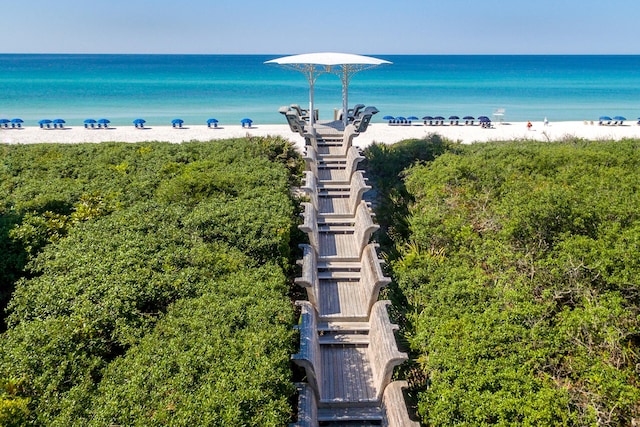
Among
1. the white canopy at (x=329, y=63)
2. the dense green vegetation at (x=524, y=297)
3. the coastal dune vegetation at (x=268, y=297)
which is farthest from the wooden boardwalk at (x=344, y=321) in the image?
the white canopy at (x=329, y=63)

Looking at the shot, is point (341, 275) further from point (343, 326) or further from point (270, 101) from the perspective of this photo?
point (270, 101)

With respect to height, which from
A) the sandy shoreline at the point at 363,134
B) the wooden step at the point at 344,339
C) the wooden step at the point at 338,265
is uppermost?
the sandy shoreline at the point at 363,134

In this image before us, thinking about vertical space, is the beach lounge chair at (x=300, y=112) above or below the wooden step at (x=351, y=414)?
above

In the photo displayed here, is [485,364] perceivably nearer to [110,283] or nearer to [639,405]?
[639,405]

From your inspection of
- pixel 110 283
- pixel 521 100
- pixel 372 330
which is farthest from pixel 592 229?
pixel 521 100

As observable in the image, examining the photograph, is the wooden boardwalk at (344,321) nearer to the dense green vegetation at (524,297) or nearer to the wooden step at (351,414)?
the wooden step at (351,414)

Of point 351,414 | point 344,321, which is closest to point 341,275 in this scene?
point 344,321

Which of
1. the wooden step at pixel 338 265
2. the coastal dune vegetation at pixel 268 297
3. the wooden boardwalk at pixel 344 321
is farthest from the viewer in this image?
the wooden step at pixel 338 265

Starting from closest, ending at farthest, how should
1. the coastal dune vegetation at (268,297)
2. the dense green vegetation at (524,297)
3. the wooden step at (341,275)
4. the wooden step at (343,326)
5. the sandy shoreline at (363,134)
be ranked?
the coastal dune vegetation at (268,297) < the dense green vegetation at (524,297) < the wooden step at (343,326) < the wooden step at (341,275) < the sandy shoreline at (363,134)
